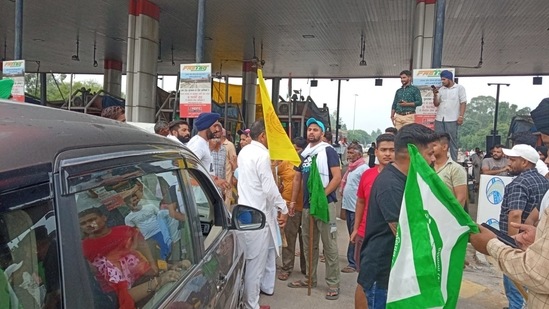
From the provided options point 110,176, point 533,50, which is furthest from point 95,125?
point 533,50

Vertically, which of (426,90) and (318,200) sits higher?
(426,90)

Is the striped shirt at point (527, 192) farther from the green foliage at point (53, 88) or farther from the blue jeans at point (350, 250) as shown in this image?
the green foliage at point (53, 88)

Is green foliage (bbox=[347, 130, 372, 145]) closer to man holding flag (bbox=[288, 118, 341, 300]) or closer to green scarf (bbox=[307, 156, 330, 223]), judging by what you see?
man holding flag (bbox=[288, 118, 341, 300])

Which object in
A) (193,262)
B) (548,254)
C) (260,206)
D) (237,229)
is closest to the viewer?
(548,254)

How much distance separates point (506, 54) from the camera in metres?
18.6

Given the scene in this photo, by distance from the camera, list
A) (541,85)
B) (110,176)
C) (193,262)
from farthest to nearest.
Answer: (541,85) → (193,262) → (110,176)

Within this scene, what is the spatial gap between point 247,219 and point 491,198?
4.30m

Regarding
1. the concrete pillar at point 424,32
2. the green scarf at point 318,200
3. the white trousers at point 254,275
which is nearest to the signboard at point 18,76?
the green scarf at point 318,200

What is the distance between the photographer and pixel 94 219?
1.29 meters

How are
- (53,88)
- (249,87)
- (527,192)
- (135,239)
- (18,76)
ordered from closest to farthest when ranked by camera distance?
(135,239) < (527,192) < (18,76) < (249,87) < (53,88)

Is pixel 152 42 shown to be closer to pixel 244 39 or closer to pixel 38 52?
pixel 244 39

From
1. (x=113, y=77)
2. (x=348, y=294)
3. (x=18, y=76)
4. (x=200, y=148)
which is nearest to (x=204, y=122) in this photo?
(x=200, y=148)

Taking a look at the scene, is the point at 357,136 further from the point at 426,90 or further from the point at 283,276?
the point at 283,276

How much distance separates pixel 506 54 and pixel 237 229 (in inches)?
772
